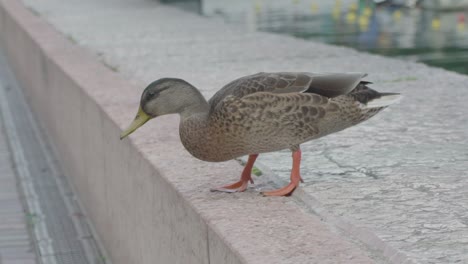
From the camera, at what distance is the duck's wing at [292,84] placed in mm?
3582

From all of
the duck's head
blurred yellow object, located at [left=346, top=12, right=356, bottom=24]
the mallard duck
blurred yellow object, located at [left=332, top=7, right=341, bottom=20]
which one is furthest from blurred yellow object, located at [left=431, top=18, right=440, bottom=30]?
the duck's head

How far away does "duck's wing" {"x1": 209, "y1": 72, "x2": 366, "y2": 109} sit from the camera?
141 inches

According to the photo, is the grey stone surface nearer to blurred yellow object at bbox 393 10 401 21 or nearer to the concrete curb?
the concrete curb

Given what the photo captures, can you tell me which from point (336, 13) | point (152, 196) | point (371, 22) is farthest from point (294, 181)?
point (336, 13)

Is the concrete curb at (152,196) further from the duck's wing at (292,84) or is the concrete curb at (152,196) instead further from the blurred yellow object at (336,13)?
the blurred yellow object at (336,13)

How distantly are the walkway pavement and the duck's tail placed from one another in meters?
2.55

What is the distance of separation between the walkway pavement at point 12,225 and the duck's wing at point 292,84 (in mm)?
2391

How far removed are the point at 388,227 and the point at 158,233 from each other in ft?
3.51

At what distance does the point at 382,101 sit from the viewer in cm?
374

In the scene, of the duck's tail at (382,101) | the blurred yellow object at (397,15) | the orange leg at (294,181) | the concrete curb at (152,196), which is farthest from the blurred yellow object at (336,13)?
the orange leg at (294,181)

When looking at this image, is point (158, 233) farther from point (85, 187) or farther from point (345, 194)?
point (85, 187)

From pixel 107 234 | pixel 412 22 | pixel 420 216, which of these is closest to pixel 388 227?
pixel 420 216

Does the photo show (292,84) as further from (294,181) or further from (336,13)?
(336,13)

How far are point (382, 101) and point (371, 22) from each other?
9762 millimetres
